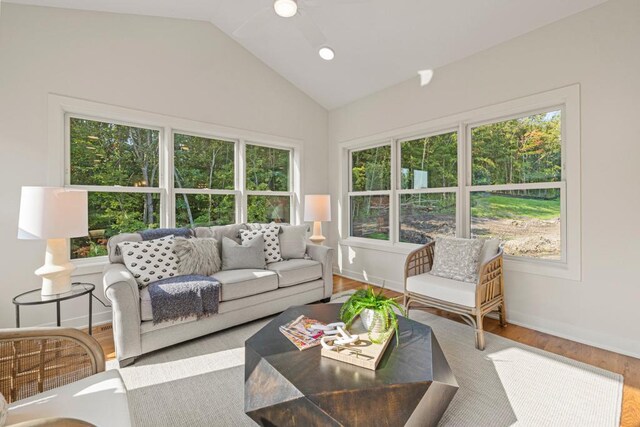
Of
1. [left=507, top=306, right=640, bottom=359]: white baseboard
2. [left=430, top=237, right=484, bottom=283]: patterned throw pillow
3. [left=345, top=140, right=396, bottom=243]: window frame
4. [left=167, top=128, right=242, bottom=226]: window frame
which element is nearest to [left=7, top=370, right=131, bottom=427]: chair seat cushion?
[left=167, top=128, right=242, bottom=226]: window frame

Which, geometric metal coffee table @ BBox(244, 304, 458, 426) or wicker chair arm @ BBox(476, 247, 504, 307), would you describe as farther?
wicker chair arm @ BBox(476, 247, 504, 307)

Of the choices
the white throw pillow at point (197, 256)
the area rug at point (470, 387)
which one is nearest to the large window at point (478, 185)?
the area rug at point (470, 387)

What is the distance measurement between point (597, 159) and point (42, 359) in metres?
4.00

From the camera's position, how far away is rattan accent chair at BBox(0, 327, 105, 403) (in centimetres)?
130

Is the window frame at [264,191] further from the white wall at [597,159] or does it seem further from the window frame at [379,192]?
the white wall at [597,159]

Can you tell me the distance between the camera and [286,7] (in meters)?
2.10

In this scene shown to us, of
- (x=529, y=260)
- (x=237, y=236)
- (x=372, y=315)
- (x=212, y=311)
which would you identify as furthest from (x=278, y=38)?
(x=529, y=260)

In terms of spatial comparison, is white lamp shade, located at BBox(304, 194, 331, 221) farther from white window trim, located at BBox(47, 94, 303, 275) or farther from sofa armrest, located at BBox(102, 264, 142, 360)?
sofa armrest, located at BBox(102, 264, 142, 360)

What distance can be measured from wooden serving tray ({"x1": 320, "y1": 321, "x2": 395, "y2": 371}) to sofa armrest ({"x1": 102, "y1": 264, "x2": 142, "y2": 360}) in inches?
62.1

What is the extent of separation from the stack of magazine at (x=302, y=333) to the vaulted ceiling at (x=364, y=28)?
2.21m

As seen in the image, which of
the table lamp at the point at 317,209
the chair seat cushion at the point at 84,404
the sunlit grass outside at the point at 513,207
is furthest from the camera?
the table lamp at the point at 317,209

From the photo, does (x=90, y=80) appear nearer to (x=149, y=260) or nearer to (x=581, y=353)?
(x=149, y=260)

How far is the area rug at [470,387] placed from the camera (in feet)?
5.64

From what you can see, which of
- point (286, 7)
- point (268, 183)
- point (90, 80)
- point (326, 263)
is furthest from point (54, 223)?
point (268, 183)
